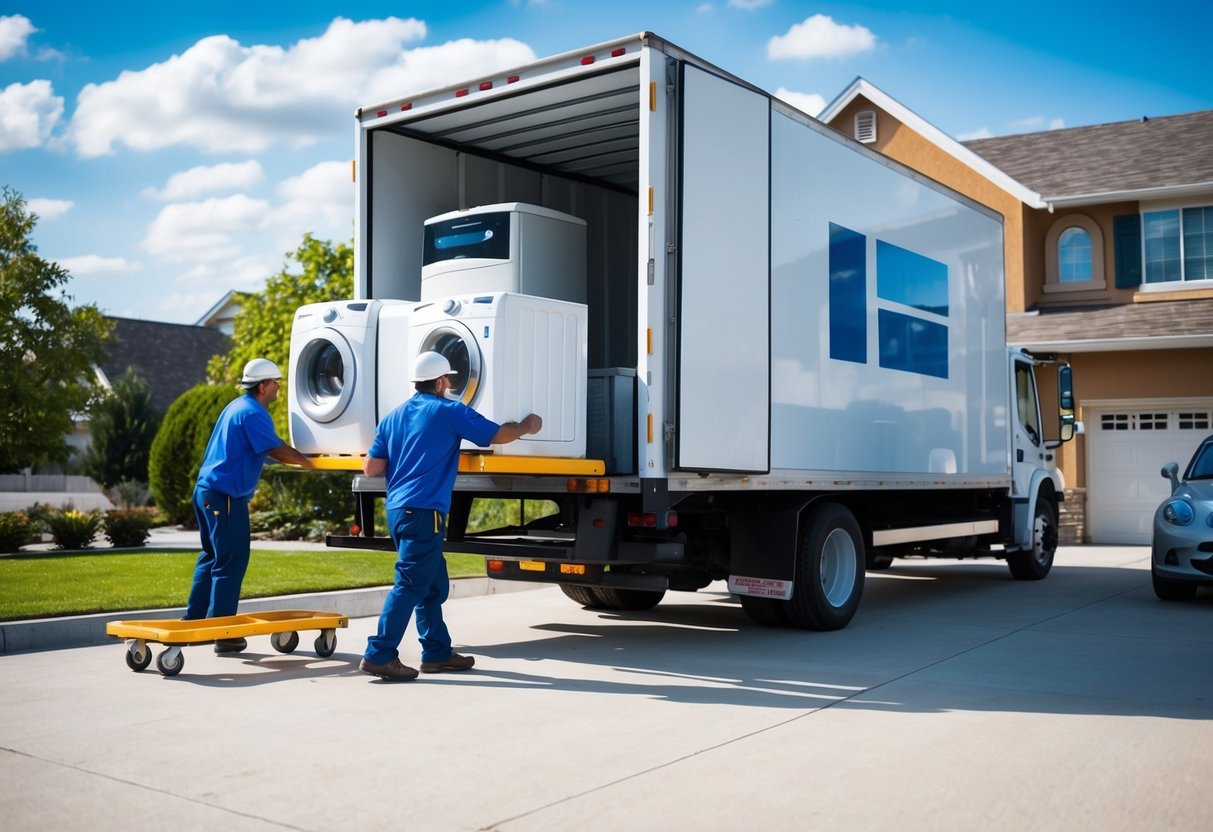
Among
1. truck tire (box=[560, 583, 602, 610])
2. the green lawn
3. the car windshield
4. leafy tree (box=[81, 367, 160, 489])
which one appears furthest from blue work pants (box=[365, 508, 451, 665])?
leafy tree (box=[81, 367, 160, 489])

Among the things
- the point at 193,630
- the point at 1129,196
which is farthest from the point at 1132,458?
the point at 193,630

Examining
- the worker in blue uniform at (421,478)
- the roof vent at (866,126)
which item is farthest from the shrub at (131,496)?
the worker in blue uniform at (421,478)

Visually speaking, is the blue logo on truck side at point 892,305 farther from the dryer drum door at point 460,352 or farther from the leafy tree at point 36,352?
the leafy tree at point 36,352

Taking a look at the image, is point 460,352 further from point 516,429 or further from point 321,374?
point 321,374

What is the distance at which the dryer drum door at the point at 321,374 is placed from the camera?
8.28m

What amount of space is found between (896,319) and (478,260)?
12.0 ft

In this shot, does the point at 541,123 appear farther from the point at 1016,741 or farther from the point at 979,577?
the point at 979,577

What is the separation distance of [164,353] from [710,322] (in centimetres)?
4357

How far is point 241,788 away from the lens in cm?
488

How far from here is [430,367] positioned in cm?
724

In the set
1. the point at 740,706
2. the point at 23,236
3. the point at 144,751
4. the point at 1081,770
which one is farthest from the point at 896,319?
the point at 23,236

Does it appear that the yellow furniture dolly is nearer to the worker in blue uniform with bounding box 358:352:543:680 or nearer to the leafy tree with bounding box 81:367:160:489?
the worker in blue uniform with bounding box 358:352:543:680

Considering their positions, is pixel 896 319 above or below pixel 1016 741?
above

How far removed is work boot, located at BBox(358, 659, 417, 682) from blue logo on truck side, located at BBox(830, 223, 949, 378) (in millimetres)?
4035
